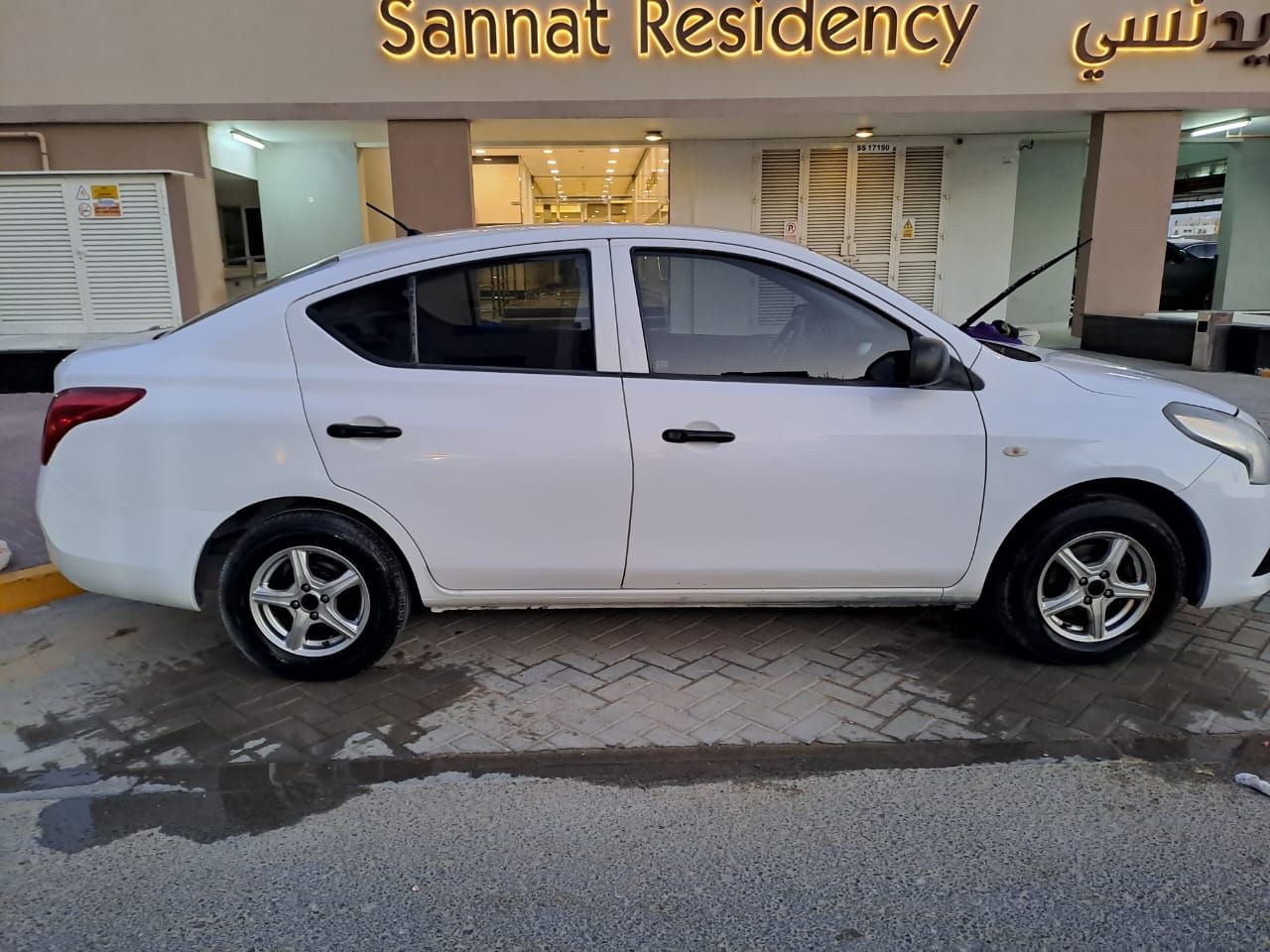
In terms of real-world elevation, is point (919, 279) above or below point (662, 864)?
above

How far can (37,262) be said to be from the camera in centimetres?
1074

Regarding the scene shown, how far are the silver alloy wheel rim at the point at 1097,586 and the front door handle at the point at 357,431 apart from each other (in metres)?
2.71

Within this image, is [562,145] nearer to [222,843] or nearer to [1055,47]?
[1055,47]

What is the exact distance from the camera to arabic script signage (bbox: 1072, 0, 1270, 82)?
38.3ft

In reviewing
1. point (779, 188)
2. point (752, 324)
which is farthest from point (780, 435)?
point (779, 188)

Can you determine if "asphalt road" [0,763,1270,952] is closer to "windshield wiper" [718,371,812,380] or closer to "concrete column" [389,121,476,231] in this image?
"windshield wiper" [718,371,812,380]

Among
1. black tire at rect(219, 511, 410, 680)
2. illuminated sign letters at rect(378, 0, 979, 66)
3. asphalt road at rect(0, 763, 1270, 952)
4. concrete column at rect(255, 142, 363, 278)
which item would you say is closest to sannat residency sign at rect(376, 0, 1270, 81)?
illuminated sign letters at rect(378, 0, 979, 66)

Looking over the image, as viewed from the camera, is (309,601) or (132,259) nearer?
(309,601)

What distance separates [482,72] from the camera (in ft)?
38.0

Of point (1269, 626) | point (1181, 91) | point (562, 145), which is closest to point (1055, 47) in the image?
point (1181, 91)

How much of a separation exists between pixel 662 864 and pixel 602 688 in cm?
113

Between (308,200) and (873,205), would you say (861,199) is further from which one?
(308,200)

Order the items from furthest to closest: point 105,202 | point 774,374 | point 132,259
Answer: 1. point 132,259
2. point 105,202
3. point 774,374

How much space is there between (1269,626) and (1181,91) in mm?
10343
